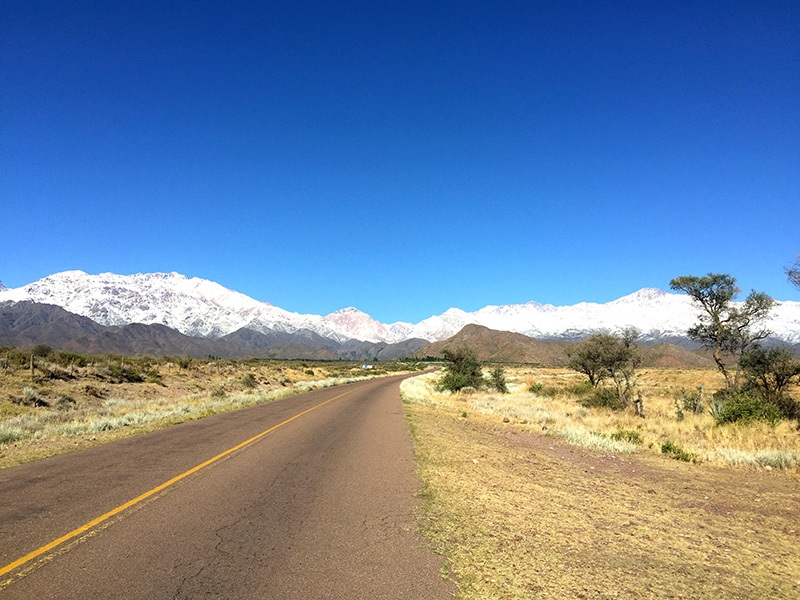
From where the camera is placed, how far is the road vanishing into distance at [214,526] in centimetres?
466

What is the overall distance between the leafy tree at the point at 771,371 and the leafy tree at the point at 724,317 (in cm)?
308

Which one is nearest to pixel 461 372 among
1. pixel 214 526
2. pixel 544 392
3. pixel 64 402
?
pixel 544 392

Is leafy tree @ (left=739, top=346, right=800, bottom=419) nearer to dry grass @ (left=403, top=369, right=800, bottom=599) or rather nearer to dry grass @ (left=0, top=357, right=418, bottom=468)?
dry grass @ (left=403, top=369, right=800, bottom=599)

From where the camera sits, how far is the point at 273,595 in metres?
4.46

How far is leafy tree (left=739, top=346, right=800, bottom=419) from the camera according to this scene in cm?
2186

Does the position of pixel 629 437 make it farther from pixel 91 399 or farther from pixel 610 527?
pixel 91 399

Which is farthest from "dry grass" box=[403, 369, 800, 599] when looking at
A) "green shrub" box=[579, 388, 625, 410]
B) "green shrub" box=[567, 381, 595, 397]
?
"green shrub" box=[567, 381, 595, 397]

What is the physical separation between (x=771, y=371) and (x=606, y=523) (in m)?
22.3

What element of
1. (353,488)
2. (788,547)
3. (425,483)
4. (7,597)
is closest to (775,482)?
(788,547)

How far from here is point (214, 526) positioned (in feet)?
20.9

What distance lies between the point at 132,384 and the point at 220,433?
85.2 ft

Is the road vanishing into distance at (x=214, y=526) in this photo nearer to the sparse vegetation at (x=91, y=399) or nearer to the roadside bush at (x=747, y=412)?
the sparse vegetation at (x=91, y=399)

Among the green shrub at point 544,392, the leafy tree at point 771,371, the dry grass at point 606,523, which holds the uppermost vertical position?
the leafy tree at point 771,371

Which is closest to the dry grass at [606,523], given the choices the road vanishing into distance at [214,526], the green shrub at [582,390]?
the road vanishing into distance at [214,526]
